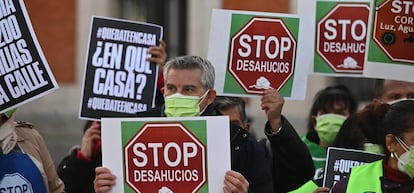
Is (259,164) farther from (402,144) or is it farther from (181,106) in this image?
(402,144)

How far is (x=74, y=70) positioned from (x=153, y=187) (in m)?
13.9

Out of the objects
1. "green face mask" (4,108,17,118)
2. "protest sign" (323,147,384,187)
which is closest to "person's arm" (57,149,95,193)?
"green face mask" (4,108,17,118)

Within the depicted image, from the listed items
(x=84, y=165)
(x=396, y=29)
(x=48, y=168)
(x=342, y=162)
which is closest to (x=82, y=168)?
(x=84, y=165)

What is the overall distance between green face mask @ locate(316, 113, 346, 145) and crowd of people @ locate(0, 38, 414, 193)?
153 millimetres

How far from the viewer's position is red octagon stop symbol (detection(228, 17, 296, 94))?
5906mm

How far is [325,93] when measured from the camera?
22.9ft

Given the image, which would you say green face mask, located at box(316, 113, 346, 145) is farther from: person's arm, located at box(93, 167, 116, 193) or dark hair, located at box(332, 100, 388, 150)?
person's arm, located at box(93, 167, 116, 193)

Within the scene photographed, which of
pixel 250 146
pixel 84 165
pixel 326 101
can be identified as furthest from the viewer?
pixel 326 101

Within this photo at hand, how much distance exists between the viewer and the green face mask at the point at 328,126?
6.72 metres

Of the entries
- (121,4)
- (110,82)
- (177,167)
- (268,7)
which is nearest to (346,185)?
(177,167)

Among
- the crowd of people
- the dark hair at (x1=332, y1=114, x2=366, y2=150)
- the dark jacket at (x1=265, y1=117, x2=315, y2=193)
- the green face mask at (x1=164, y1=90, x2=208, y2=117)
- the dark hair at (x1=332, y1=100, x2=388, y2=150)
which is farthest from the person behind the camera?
the dark hair at (x1=332, y1=114, x2=366, y2=150)

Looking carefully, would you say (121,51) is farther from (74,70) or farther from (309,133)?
(74,70)

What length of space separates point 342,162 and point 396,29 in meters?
0.85

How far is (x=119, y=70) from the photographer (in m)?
6.39
